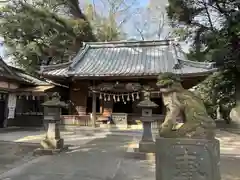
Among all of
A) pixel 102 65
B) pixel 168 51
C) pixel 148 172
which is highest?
pixel 168 51

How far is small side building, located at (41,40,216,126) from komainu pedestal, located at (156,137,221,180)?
11.8m

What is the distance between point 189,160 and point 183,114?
0.79 metres

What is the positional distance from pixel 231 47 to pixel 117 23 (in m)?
19.6

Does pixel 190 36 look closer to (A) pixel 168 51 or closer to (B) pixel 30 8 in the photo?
(A) pixel 168 51

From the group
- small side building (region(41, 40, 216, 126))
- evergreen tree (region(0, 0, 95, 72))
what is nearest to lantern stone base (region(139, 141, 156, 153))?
small side building (region(41, 40, 216, 126))

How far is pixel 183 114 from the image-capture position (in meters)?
4.64

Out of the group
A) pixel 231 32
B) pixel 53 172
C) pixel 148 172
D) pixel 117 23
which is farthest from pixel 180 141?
pixel 117 23

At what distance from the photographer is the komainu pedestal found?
13.8 ft

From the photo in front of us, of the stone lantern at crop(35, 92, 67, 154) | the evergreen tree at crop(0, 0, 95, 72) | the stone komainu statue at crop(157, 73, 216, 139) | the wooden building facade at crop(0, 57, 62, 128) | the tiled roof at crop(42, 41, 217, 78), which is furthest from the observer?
the evergreen tree at crop(0, 0, 95, 72)

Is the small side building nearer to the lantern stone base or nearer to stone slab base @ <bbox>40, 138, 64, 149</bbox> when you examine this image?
the lantern stone base

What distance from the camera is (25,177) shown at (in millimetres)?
6281

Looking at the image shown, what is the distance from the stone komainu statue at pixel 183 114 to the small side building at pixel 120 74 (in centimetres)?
1123

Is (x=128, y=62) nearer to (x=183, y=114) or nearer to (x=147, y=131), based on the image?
(x=147, y=131)

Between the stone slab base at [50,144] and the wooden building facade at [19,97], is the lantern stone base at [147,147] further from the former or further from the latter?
the wooden building facade at [19,97]
